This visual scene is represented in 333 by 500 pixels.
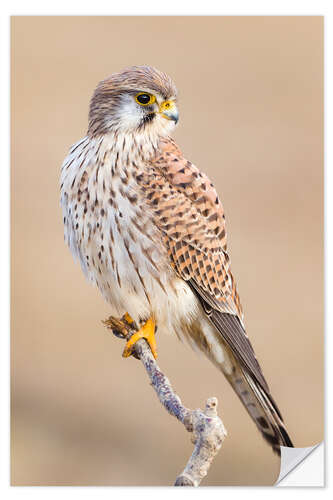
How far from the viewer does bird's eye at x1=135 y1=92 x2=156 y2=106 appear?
2.47 m

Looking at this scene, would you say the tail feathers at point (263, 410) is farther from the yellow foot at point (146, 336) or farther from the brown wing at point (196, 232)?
the yellow foot at point (146, 336)

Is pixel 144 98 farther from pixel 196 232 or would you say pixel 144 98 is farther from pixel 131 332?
pixel 131 332

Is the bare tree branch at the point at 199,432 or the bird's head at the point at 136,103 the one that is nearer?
the bare tree branch at the point at 199,432

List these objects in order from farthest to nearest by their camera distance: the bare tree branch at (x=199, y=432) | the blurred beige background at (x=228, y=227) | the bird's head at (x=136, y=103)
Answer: the blurred beige background at (x=228, y=227) < the bird's head at (x=136, y=103) < the bare tree branch at (x=199, y=432)

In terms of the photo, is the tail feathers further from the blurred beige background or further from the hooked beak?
the hooked beak

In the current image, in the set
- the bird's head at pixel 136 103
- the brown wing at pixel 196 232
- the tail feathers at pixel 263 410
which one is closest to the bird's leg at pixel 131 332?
the brown wing at pixel 196 232

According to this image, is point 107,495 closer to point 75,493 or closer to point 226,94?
point 75,493

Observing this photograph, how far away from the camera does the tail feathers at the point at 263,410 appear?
2.61 m

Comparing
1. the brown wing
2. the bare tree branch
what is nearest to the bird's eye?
the brown wing

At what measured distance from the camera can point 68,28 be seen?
9.18 feet

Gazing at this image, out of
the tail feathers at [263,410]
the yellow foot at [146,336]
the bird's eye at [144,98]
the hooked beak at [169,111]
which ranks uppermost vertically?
the bird's eye at [144,98]

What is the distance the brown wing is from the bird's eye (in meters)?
0.19
